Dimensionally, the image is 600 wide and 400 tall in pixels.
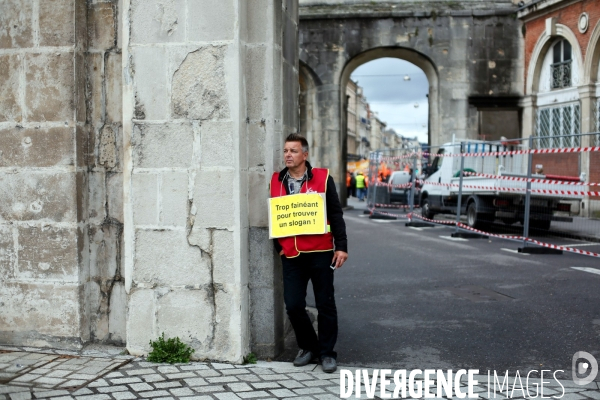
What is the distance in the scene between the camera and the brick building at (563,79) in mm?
21578

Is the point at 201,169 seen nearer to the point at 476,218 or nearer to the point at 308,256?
the point at 308,256

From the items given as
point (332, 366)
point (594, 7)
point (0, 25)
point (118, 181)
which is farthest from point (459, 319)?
point (594, 7)

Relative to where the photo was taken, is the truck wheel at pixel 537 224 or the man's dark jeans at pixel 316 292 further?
the truck wheel at pixel 537 224

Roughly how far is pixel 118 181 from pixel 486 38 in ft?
72.4

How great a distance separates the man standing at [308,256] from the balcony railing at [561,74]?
19907 millimetres

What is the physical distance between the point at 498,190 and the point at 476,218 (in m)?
1.04

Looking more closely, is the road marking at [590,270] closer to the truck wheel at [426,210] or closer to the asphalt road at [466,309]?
the asphalt road at [466,309]

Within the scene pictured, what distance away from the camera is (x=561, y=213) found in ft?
48.1

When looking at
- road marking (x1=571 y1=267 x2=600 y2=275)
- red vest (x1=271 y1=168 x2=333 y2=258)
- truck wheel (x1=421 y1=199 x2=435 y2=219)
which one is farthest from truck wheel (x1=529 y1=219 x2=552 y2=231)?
red vest (x1=271 y1=168 x2=333 y2=258)

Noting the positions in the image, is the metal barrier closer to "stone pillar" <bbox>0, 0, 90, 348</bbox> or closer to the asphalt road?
the asphalt road

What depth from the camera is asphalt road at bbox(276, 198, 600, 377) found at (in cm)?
579

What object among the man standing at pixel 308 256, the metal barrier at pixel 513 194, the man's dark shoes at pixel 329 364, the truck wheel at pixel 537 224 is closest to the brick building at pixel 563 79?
the metal barrier at pixel 513 194

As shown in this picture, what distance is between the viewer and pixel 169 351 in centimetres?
551

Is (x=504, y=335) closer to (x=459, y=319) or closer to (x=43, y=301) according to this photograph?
(x=459, y=319)
